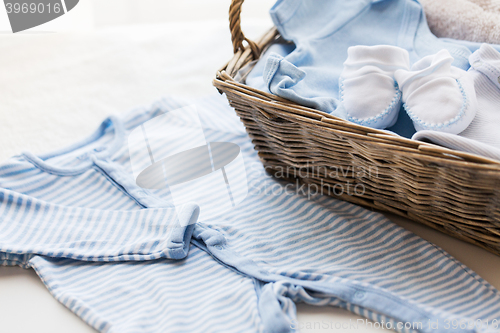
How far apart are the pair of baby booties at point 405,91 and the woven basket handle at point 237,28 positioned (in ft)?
0.66

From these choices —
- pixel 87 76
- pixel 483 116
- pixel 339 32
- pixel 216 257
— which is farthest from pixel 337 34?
pixel 87 76

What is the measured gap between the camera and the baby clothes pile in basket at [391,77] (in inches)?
25.4

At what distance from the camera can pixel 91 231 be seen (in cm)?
73

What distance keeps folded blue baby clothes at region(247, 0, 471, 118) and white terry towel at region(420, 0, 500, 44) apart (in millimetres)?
39

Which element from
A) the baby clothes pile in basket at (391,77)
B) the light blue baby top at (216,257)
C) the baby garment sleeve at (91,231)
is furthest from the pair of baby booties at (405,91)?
the baby garment sleeve at (91,231)

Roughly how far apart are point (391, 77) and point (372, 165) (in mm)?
179

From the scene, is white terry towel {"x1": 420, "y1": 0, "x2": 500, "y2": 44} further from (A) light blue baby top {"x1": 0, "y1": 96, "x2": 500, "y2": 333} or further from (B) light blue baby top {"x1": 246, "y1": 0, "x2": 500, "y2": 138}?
(A) light blue baby top {"x1": 0, "y1": 96, "x2": 500, "y2": 333}

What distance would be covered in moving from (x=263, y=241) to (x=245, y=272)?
0.24ft

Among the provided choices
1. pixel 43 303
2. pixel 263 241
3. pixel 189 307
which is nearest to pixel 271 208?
pixel 263 241

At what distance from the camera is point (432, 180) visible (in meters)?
0.57

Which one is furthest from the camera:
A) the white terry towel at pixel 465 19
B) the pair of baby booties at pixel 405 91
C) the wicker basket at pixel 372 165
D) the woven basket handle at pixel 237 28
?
the white terry towel at pixel 465 19

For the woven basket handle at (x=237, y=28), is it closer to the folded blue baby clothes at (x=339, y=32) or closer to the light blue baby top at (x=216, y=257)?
the folded blue baby clothes at (x=339, y=32)

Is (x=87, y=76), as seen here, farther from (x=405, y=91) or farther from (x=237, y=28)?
(x=405, y=91)

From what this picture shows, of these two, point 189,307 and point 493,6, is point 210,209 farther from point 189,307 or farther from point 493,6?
point 493,6
